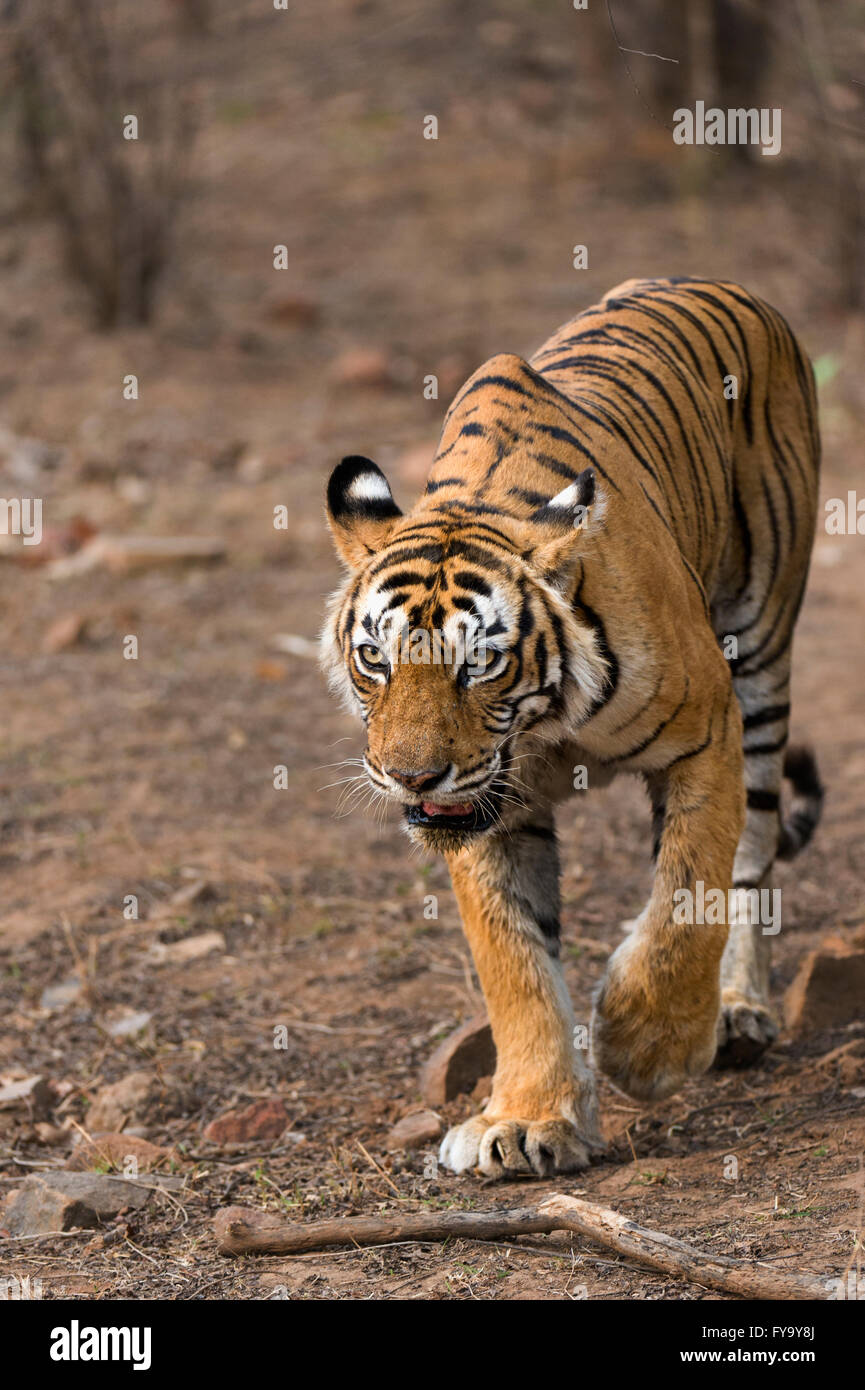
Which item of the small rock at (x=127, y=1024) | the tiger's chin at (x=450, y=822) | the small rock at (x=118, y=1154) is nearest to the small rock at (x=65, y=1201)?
the small rock at (x=118, y=1154)

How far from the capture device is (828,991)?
14.7ft

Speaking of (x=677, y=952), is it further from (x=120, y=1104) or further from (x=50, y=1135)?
(x=50, y=1135)

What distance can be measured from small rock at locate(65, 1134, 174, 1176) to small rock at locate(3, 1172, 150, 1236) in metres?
0.19

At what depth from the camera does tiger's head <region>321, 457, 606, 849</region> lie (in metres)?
3.16

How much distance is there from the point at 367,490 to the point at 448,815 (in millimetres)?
747

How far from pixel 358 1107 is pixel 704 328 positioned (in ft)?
7.39

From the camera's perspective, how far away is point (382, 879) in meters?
5.76

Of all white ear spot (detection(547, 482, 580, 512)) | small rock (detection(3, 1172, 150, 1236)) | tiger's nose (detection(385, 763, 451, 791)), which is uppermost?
white ear spot (detection(547, 482, 580, 512))

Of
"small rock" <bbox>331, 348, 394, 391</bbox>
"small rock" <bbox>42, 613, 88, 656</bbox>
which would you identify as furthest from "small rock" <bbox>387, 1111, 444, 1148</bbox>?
"small rock" <bbox>331, 348, 394, 391</bbox>

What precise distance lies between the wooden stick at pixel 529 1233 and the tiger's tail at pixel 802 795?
2.04 meters

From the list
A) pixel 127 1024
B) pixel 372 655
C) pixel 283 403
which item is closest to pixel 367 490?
pixel 372 655

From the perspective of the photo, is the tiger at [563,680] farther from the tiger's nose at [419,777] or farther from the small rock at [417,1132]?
the small rock at [417,1132]

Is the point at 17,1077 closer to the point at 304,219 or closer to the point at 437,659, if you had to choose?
the point at 437,659

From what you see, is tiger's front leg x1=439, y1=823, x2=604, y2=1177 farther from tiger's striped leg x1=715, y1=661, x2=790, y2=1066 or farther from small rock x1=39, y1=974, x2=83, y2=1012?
small rock x1=39, y1=974, x2=83, y2=1012
